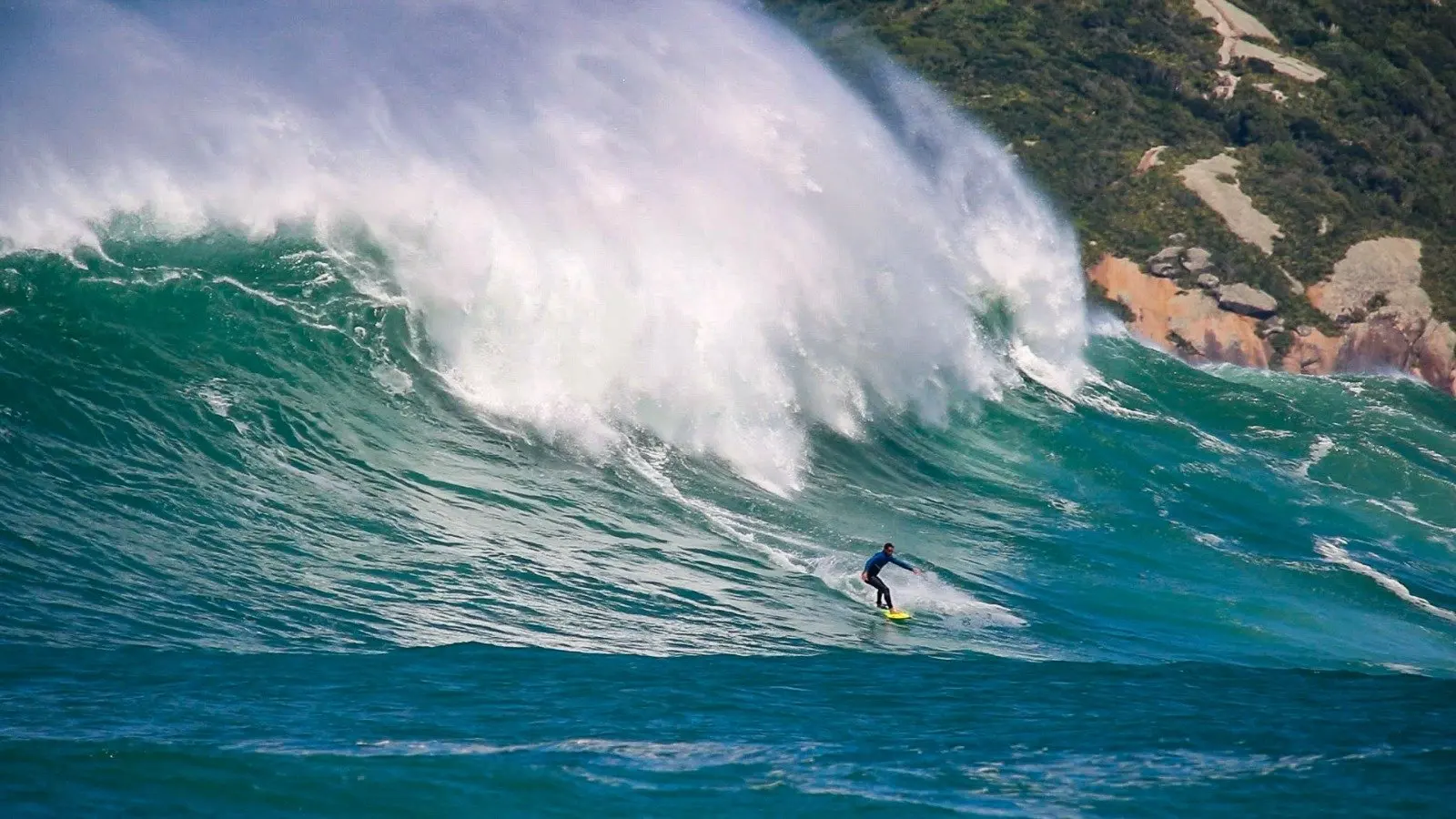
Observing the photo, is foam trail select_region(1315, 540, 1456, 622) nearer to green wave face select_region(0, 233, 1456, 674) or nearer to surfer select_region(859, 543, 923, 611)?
green wave face select_region(0, 233, 1456, 674)

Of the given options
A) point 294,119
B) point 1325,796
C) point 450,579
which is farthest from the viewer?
point 294,119

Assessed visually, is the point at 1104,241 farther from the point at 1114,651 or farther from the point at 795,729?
the point at 795,729

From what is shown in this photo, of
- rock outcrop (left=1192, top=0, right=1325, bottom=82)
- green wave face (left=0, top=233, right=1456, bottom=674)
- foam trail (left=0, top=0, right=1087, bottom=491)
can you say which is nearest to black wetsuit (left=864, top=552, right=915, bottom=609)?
green wave face (left=0, top=233, right=1456, bottom=674)

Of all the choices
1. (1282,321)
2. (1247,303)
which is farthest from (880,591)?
(1282,321)

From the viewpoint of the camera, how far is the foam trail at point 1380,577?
19.0m

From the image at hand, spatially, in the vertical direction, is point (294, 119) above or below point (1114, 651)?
above

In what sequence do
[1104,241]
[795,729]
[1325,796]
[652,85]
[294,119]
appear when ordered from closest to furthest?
[1325,796], [795,729], [294,119], [652,85], [1104,241]

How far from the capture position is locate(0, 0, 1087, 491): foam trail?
17844 millimetres

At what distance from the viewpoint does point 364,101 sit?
67.1 feet

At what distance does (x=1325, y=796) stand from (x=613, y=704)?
4749 millimetres

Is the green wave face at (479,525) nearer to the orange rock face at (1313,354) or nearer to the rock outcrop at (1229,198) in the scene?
the orange rock face at (1313,354)

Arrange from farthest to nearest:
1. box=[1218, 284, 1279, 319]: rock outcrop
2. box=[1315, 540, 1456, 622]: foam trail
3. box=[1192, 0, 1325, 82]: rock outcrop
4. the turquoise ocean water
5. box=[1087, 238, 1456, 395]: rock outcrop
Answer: box=[1192, 0, 1325, 82]: rock outcrop, box=[1218, 284, 1279, 319]: rock outcrop, box=[1087, 238, 1456, 395]: rock outcrop, box=[1315, 540, 1456, 622]: foam trail, the turquoise ocean water

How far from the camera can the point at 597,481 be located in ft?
54.1

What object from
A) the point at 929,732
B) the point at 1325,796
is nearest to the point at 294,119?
the point at 929,732
